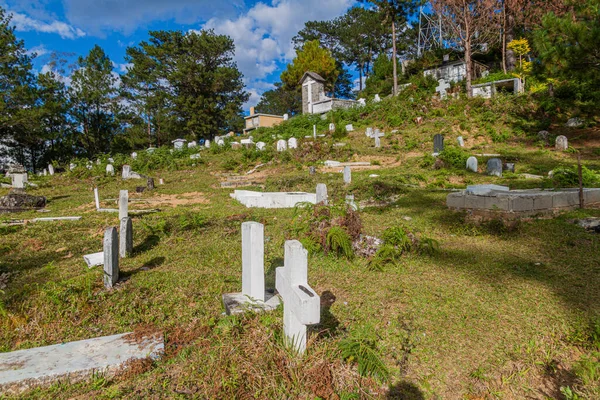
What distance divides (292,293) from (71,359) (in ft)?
6.49

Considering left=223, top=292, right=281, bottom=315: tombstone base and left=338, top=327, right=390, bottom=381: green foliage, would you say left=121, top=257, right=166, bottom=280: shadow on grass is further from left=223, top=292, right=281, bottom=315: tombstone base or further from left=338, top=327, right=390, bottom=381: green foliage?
left=338, top=327, right=390, bottom=381: green foliage

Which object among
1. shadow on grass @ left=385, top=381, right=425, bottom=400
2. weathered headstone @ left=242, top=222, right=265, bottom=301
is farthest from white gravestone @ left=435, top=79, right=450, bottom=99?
shadow on grass @ left=385, top=381, right=425, bottom=400

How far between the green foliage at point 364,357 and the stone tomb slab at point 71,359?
1.61 metres

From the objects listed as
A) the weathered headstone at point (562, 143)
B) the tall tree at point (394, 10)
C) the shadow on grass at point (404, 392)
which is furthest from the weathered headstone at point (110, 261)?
the tall tree at point (394, 10)

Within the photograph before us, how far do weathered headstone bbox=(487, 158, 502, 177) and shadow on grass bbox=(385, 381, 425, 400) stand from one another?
34.6 feet

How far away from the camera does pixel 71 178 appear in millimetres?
19000

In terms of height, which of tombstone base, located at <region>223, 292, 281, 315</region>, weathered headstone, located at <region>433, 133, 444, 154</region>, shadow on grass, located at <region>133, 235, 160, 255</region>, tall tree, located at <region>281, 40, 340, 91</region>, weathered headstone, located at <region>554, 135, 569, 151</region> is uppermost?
tall tree, located at <region>281, 40, 340, 91</region>

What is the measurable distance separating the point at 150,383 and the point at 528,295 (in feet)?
12.8

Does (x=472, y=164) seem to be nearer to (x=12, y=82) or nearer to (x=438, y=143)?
(x=438, y=143)

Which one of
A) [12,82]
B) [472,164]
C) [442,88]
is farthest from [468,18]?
[12,82]

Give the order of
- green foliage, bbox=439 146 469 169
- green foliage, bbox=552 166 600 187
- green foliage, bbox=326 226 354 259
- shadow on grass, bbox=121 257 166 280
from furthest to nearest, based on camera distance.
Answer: green foliage, bbox=439 146 469 169, green foliage, bbox=552 166 600 187, green foliage, bbox=326 226 354 259, shadow on grass, bbox=121 257 166 280

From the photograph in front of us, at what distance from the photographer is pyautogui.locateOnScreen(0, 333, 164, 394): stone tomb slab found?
268 cm

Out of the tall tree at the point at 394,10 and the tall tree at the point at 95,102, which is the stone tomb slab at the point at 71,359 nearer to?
the tall tree at the point at 394,10

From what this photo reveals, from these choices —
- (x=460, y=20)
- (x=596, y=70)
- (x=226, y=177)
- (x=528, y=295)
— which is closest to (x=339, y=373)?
(x=528, y=295)
